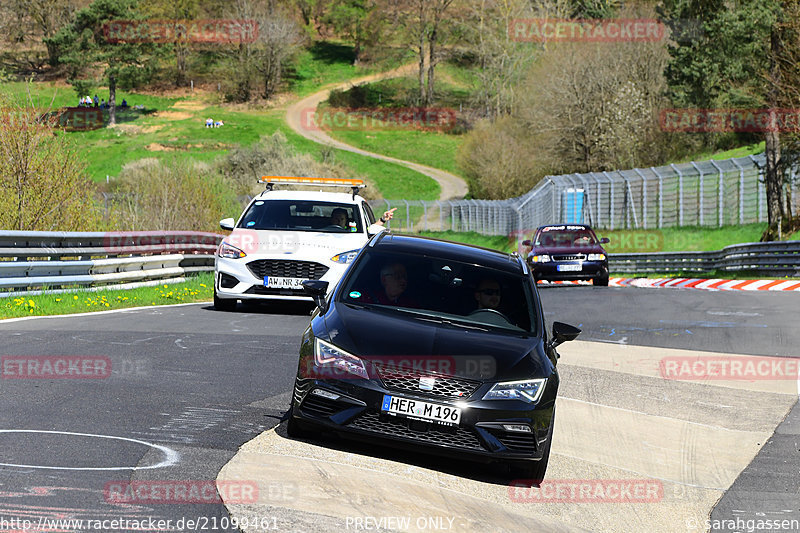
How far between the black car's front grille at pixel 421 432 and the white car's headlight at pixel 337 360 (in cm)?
27

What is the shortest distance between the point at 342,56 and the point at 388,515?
130514 millimetres

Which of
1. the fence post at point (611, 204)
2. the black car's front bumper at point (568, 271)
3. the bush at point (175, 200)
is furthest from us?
the fence post at point (611, 204)

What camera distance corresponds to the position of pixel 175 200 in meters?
28.5

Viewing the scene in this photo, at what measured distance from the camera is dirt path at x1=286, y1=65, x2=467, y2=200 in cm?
9106

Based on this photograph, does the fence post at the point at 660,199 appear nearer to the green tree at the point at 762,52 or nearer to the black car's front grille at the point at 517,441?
the green tree at the point at 762,52

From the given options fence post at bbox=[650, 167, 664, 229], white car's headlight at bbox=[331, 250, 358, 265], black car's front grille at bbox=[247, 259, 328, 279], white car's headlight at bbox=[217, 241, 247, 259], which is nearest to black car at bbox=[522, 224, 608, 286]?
white car's headlight at bbox=[331, 250, 358, 265]

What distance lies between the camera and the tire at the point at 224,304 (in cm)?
1588

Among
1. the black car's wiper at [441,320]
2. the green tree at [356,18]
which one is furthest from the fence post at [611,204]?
the green tree at [356,18]

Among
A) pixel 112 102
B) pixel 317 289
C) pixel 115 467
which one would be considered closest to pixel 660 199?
pixel 317 289

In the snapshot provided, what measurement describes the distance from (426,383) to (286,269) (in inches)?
354

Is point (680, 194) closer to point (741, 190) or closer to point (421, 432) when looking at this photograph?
point (741, 190)

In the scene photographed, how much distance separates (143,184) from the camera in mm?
28516

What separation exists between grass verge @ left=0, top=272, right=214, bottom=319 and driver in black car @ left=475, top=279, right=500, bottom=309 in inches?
316

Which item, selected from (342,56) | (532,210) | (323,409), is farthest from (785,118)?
(342,56)
